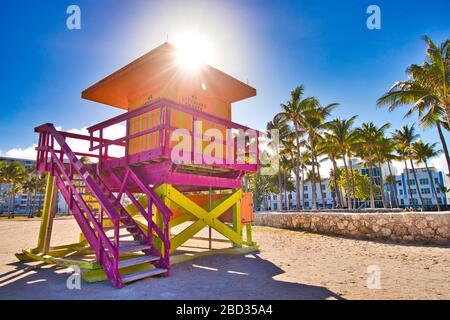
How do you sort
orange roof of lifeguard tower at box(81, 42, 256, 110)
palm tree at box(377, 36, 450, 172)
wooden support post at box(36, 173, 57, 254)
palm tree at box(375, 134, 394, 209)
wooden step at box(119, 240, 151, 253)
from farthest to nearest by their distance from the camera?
palm tree at box(375, 134, 394, 209)
palm tree at box(377, 36, 450, 172)
wooden support post at box(36, 173, 57, 254)
orange roof of lifeguard tower at box(81, 42, 256, 110)
wooden step at box(119, 240, 151, 253)

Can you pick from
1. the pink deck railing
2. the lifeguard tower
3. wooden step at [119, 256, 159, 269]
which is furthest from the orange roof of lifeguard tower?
wooden step at [119, 256, 159, 269]

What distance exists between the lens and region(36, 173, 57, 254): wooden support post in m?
7.71

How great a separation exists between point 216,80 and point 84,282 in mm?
6362

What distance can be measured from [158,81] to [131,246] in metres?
4.80

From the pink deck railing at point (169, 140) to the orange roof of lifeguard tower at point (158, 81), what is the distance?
109 cm

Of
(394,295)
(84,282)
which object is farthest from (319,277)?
(84,282)

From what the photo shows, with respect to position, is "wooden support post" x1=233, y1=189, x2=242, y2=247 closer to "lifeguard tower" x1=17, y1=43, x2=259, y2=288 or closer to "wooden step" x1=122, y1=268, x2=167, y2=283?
"lifeguard tower" x1=17, y1=43, x2=259, y2=288

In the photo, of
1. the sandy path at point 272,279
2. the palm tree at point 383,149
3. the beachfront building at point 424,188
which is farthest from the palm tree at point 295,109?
the beachfront building at point 424,188

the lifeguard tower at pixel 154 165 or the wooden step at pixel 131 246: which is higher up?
the lifeguard tower at pixel 154 165

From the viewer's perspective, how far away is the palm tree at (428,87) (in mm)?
15367

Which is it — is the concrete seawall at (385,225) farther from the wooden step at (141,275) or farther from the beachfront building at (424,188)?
the beachfront building at (424,188)

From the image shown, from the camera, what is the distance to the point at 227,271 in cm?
645

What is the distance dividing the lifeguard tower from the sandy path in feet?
1.56

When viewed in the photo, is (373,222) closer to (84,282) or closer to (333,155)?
(84,282)
